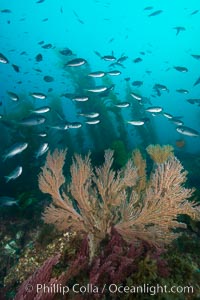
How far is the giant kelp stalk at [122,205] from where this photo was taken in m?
4.32

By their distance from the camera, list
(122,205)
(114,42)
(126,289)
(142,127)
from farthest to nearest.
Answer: (114,42) < (142,127) < (122,205) < (126,289)

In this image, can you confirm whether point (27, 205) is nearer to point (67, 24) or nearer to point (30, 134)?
point (30, 134)

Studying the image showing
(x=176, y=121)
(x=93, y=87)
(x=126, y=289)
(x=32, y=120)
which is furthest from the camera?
(x=93, y=87)

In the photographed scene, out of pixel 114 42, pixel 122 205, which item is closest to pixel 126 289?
pixel 122 205

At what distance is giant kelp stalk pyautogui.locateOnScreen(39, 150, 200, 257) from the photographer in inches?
170

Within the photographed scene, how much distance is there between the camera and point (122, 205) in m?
4.46

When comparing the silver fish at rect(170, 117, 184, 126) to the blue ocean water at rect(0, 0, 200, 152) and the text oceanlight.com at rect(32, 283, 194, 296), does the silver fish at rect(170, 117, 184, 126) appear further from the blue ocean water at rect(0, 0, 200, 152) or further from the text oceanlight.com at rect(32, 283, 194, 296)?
the blue ocean water at rect(0, 0, 200, 152)

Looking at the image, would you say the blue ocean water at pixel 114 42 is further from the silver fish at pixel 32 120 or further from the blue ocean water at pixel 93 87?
the silver fish at pixel 32 120

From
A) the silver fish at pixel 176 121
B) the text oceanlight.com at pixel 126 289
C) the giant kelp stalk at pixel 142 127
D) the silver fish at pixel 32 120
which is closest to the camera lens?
the text oceanlight.com at pixel 126 289

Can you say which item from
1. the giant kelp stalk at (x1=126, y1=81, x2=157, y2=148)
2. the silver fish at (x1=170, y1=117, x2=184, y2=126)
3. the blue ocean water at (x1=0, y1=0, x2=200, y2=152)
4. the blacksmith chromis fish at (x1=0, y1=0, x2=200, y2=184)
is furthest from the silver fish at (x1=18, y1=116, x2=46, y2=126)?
the blue ocean water at (x1=0, y1=0, x2=200, y2=152)

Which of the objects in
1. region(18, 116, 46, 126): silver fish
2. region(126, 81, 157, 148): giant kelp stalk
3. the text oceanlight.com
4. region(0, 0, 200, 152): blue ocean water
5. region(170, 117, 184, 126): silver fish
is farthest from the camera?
region(0, 0, 200, 152): blue ocean water

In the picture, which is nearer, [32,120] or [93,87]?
[32,120]

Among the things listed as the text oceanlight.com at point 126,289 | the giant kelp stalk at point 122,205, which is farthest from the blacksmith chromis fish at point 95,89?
the text oceanlight.com at point 126,289

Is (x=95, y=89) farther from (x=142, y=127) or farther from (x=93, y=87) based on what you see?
(x=142, y=127)
